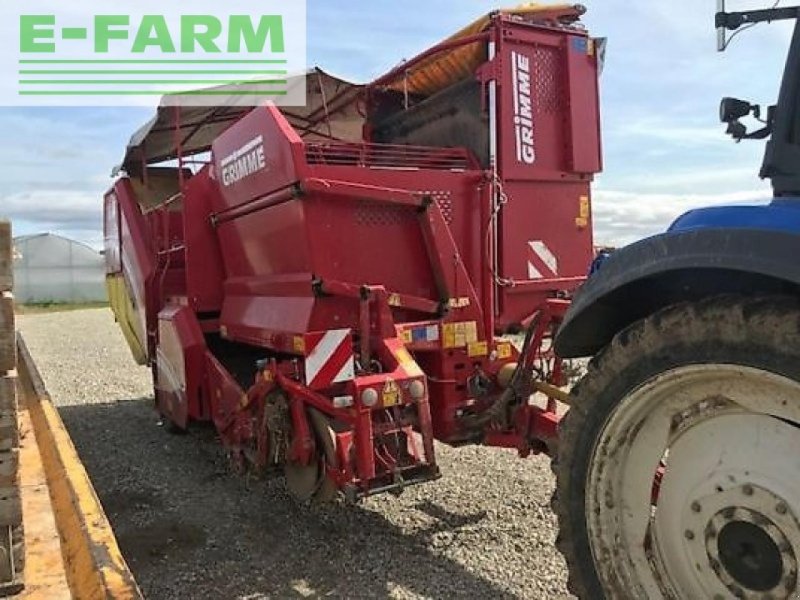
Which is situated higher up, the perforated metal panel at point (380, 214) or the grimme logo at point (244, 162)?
the grimme logo at point (244, 162)

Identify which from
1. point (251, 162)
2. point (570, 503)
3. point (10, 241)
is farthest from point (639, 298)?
point (251, 162)

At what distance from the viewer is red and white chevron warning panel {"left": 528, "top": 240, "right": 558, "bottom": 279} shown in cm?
455

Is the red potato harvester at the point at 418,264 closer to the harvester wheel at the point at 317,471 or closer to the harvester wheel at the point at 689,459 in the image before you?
the harvester wheel at the point at 317,471

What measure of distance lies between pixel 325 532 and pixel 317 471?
1.45 ft

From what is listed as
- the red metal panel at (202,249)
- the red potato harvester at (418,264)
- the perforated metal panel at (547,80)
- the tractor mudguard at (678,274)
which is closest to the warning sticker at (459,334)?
the red potato harvester at (418,264)

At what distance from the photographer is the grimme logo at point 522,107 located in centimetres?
435

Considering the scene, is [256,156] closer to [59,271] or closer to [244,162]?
[244,162]

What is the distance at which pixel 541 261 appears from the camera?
4.59 metres

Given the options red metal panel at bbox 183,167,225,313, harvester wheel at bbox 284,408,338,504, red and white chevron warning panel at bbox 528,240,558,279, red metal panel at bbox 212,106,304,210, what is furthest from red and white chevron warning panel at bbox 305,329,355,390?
red metal panel at bbox 183,167,225,313

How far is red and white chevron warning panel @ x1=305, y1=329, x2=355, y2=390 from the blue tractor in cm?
151

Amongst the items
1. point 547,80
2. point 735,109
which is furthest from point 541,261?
point 735,109

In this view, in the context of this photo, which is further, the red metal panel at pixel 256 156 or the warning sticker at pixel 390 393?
the red metal panel at pixel 256 156

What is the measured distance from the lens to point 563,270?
467 cm

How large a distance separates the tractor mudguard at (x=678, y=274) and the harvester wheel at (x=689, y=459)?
0.35ft
